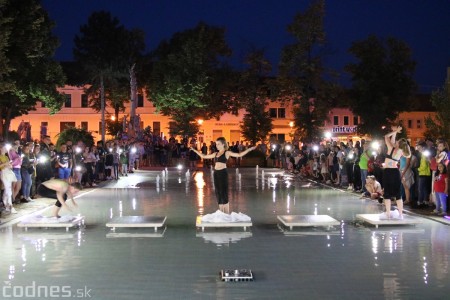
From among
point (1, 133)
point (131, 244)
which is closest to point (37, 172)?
point (131, 244)

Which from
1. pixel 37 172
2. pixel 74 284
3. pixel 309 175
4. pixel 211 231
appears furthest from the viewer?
pixel 309 175

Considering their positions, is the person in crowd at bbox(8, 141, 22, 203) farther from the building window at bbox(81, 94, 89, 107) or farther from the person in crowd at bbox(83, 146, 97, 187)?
the building window at bbox(81, 94, 89, 107)

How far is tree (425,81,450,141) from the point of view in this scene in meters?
19.3

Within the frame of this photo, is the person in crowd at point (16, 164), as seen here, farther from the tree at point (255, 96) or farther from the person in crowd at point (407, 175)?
the tree at point (255, 96)

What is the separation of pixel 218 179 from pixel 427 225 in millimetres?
5005

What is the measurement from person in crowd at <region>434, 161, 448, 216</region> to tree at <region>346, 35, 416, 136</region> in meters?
53.9

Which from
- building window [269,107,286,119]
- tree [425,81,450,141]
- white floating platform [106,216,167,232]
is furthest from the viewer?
building window [269,107,286,119]

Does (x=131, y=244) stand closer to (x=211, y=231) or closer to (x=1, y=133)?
(x=211, y=231)

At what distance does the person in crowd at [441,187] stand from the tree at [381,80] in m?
53.9

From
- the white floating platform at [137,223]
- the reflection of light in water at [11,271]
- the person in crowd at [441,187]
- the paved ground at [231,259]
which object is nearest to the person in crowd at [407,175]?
the paved ground at [231,259]

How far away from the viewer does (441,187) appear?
55.1 ft

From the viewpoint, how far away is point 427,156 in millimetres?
18469

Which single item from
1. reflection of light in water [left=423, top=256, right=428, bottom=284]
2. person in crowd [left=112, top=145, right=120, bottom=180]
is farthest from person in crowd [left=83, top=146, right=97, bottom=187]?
reflection of light in water [left=423, top=256, right=428, bottom=284]

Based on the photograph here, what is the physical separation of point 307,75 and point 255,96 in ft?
56.8
